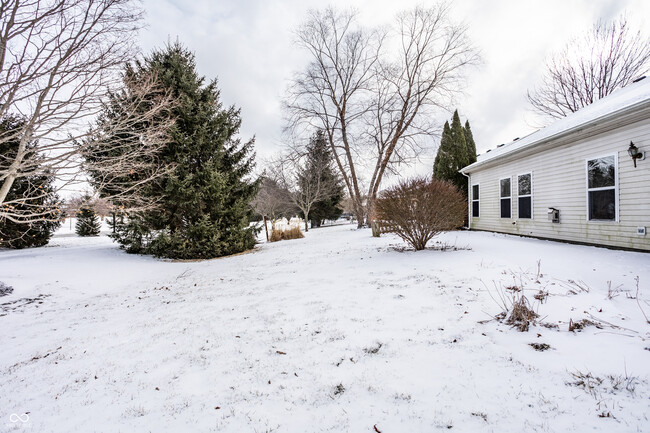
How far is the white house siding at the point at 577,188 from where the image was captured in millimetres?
5682

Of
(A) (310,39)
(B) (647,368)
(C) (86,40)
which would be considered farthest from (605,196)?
(A) (310,39)

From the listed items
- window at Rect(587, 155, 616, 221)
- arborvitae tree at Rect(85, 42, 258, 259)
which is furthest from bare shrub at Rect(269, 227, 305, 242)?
window at Rect(587, 155, 616, 221)

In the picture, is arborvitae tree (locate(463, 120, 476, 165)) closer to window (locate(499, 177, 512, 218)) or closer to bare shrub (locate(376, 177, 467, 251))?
window (locate(499, 177, 512, 218))

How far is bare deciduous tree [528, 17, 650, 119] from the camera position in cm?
1357

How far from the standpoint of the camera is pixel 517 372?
207 centimetres

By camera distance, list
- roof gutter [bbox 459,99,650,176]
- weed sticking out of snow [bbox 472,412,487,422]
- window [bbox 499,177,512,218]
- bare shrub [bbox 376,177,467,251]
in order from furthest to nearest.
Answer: window [bbox 499,177,512,218] → bare shrub [bbox 376,177,467,251] → roof gutter [bbox 459,99,650,176] → weed sticking out of snow [bbox 472,412,487,422]

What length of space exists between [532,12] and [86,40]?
12.5 m

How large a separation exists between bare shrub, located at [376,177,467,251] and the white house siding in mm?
3209

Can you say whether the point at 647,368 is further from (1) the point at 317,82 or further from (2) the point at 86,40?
(1) the point at 317,82

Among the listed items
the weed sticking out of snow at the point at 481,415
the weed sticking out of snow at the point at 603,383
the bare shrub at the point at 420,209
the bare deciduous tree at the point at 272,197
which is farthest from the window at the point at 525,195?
the bare deciduous tree at the point at 272,197

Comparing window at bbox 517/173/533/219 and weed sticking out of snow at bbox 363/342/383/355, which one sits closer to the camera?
weed sticking out of snow at bbox 363/342/383/355

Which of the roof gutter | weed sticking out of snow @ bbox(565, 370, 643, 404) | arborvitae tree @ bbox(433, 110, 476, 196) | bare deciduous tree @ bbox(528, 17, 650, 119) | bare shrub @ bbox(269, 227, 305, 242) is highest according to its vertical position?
bare deciduous tree @ bbox(528, 17, 650, 119)

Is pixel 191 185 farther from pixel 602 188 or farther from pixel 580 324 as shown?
pixel 602 188

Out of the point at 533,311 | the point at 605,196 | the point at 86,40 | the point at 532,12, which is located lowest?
the point at 533,311
